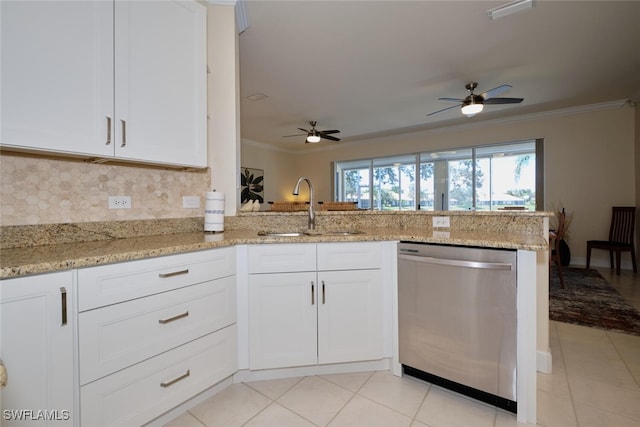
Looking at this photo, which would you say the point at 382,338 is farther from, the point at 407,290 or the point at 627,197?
the point at 627,197

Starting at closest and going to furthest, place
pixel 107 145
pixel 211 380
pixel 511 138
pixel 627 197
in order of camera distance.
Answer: pixel 107 145
pixel 211 380
pixel 627 197
pixel 511 138

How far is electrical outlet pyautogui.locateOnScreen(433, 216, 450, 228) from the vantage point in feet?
6.66

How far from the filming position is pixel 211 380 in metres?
1.53

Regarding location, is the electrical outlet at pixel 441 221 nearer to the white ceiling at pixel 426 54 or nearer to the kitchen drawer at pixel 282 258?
the kitchen drawer at pixel 282 258

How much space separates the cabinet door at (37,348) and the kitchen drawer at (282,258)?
0.82m

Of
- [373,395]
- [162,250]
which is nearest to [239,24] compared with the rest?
[162,250]

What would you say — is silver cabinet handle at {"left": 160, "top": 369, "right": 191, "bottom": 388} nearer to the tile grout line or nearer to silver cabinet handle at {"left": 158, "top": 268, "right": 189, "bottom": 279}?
silver cabinet handle at {"left": 158, "top": 268, "right": 189, "bottom": 279}

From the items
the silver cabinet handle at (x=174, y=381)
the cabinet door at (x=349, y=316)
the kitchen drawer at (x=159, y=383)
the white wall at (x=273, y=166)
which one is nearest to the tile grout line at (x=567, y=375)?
the cabinet door at (x=349, y=316)

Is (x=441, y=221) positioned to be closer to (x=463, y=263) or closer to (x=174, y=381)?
(x=463, y=263)

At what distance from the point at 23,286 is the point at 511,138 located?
6.60 meters

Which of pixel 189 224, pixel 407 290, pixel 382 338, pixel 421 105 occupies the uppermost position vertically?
pixel 421 105

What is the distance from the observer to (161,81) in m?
1.64

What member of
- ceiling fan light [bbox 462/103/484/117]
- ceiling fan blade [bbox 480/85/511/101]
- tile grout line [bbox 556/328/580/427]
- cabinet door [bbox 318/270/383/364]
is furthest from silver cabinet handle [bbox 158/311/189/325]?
ceiling fan light [bbox 462/103/484/117]

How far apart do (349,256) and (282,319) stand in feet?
1.79
